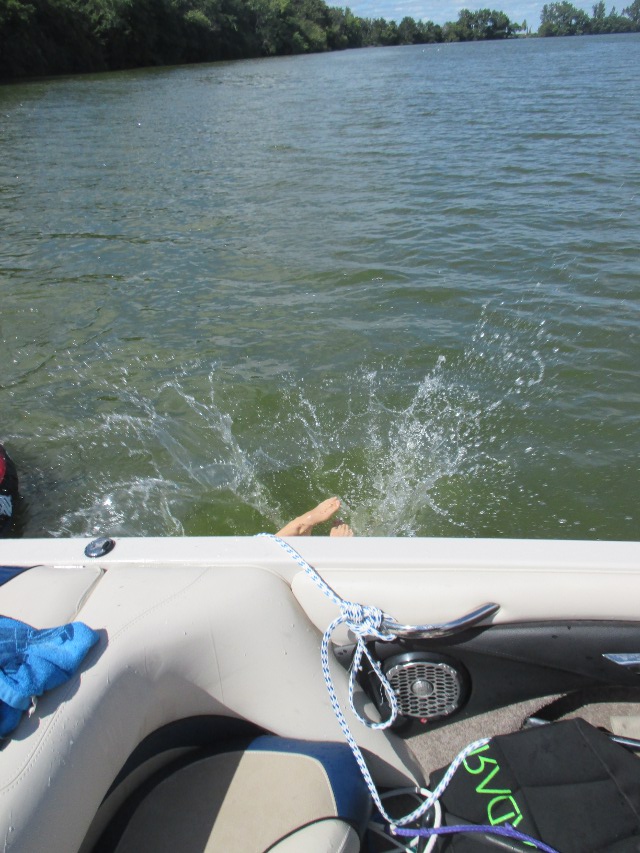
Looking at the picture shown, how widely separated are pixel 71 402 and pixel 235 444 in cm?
160

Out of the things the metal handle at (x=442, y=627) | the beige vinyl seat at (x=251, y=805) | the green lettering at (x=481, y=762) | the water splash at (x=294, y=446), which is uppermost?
the metal handle at (x=442, y=627)

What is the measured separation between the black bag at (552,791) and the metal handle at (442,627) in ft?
1.07

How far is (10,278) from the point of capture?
27.2 ft

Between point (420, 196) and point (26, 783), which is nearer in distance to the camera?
point (26, 783)

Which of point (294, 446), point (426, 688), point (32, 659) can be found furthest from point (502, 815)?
point (294, 446)

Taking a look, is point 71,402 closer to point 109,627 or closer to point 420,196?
point 109,627

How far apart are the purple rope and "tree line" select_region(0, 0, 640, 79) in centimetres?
4722

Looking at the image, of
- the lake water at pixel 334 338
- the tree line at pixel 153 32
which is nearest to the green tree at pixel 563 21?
the tree line at pixel 153 32

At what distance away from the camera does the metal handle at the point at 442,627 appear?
199 cm

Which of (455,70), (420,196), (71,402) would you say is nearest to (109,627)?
(71,402)

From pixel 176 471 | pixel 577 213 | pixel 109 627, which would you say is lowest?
pixel 176 471

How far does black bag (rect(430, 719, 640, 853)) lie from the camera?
1.66m

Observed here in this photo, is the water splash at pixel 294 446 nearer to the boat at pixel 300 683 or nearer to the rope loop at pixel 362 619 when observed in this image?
the boat at pixel 300 683

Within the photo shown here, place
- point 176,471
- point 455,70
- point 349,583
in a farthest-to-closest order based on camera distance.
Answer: point 455,70, point 176,471, point 349,583
